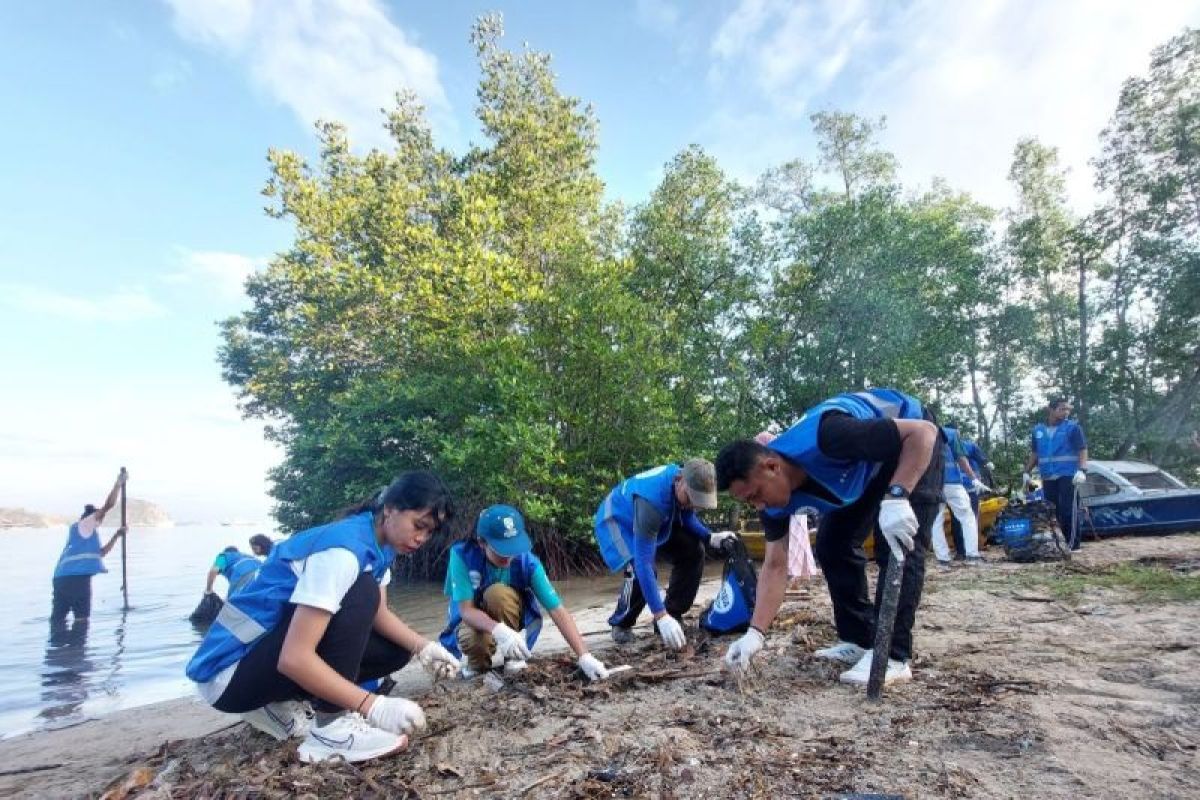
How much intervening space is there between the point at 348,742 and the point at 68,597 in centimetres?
951

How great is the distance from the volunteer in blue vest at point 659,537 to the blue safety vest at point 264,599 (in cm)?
211

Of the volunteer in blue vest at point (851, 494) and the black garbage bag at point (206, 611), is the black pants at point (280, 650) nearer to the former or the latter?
the volunteer in blue vest at point (851, 494)

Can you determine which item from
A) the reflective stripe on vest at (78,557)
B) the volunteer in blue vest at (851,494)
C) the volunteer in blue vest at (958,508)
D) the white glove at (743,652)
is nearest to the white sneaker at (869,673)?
the volunteer in blue vest at (851,494)

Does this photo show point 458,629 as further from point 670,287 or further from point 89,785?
point 670,287

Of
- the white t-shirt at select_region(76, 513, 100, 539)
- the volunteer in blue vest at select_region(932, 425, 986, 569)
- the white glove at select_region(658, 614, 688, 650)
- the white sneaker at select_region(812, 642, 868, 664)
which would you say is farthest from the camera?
the white t-shirt at select_region(76, 513, 100, 539)

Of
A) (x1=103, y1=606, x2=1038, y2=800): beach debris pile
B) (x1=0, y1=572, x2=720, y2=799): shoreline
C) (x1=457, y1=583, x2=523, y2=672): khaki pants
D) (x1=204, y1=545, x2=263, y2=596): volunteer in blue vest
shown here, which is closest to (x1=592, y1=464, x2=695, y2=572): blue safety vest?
(x1=0, y1=572, x2=720, y2=799): shoreline

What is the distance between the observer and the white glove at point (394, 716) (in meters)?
2.69

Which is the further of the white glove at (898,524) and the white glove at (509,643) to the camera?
the white glove at (509,643)

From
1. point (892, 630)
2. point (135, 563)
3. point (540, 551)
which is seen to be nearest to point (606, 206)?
point (540, 551)

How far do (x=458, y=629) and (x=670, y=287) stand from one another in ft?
47.0

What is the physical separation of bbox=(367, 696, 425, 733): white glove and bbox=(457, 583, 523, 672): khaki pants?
1459 mm

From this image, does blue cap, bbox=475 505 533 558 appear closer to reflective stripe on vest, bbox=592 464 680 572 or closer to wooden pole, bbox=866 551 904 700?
reflective stripe on vest, bbox=592 464 680 572

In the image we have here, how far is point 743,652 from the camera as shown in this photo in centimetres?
346

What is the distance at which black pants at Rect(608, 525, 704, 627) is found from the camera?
5.11 metres
